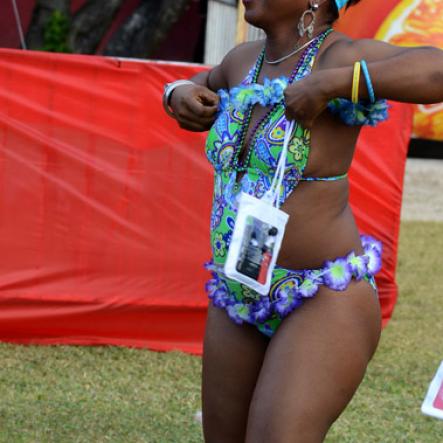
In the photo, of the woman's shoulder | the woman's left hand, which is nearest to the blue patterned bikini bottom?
the woman's left hand

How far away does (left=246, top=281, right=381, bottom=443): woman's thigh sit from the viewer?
253 cm

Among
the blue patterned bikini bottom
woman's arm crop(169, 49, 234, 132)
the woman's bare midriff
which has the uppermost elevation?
woman's arm crop(169, 49, 234, 132)

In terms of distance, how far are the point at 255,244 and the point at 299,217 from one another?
0.27m

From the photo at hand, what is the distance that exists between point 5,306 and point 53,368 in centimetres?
54

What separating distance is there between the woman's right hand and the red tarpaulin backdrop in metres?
2.66

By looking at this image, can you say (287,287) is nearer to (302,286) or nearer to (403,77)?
(302,286)

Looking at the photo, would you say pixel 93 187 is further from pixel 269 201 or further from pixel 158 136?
pixel 269 201

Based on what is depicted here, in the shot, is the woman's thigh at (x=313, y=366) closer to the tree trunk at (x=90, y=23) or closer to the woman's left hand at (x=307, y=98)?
the woman's left hand at (x=307, y=98)

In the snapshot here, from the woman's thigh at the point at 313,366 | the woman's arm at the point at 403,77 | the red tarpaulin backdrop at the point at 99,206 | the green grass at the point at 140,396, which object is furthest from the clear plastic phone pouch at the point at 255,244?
the red tarpaulin backdrop at the point at 99,206

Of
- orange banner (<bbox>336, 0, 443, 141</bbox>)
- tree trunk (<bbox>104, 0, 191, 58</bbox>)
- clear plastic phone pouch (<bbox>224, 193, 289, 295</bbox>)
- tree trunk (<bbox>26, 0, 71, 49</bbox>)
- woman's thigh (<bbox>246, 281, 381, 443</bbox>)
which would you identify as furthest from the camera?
tree trunk (<bbox>104, 0, 191, 58</bbox>)

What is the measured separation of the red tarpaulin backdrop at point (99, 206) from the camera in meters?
5.52

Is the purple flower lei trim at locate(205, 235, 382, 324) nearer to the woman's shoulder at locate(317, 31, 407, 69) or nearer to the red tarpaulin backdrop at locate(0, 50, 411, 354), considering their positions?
the woman's shoulder at locate(317, 31, 407, 69)

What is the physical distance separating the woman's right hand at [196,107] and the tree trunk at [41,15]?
9.70 m

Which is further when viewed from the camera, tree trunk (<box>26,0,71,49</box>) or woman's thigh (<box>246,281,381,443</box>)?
tree trunk (<box>26,0,71,49</box>)
